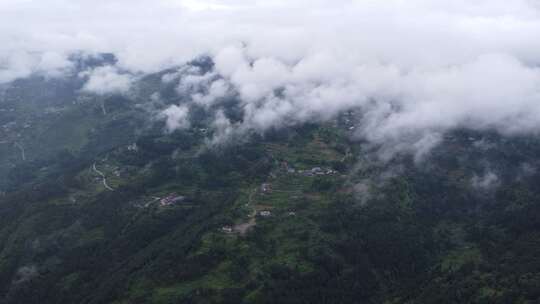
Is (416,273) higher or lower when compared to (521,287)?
lower

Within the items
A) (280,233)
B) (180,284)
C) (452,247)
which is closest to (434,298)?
(452,247)

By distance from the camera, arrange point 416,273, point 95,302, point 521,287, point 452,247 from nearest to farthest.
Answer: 1. point 521,287
2. point 95,302
3. point 416,273
4. point 452,247

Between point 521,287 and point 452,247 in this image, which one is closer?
point 521,287

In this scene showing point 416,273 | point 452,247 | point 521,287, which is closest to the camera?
point 521,287

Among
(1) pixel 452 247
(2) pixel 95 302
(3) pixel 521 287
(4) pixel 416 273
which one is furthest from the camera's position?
(1) pixel 452 247

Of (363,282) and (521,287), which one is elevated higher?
(521,287)

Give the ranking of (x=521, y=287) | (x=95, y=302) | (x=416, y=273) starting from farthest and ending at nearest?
(x=416, y=273), (x=95, y=302), (x=521, y=287)

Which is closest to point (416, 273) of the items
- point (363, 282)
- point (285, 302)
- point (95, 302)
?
point (363, 282)

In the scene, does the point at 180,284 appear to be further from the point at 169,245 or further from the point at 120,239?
the point at 120,239

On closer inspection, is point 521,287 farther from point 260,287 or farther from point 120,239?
point 120,239
